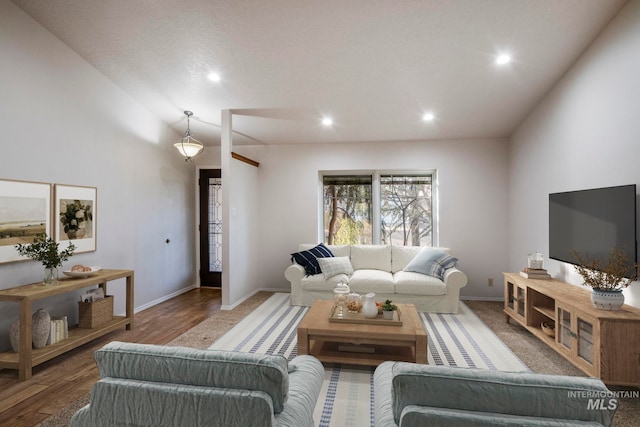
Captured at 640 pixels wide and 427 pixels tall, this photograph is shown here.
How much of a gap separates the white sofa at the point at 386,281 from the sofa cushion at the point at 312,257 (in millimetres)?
78

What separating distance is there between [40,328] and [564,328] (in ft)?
14.5

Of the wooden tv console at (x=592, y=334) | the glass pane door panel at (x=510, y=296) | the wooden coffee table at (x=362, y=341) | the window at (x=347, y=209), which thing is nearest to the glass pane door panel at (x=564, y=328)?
the wooden tv console at (x=592, y=334)

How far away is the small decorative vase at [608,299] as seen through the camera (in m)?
2.33

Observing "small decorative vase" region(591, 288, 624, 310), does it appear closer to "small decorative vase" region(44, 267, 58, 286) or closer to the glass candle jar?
the glass candle jar

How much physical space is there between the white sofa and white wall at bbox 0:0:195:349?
206cm

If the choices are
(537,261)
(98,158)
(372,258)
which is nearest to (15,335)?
(98,158)

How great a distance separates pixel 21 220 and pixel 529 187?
558 centimetres

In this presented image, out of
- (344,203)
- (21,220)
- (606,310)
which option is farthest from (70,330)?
(606,310)

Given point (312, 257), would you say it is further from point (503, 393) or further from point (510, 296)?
point (503, 393)

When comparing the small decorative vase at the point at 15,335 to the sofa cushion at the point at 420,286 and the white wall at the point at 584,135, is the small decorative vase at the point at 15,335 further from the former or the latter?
the white wall at the point at 584,135

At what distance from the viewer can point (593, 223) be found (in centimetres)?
274

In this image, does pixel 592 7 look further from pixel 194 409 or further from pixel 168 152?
pixel 168 152

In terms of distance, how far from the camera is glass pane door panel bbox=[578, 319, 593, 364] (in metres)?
2.33

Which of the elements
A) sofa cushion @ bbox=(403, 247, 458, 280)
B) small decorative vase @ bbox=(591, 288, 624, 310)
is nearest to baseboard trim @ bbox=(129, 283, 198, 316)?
sofa cushion @ bbox=(403, 247, 458, 280)
